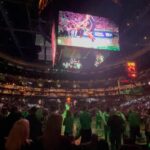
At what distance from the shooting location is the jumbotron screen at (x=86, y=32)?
10844 mm

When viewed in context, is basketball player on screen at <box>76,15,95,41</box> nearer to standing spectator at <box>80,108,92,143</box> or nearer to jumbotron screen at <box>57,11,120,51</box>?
jumbotron screen at <box>57,11,120,51</box>

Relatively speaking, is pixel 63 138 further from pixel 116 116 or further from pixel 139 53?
pixel 139 53

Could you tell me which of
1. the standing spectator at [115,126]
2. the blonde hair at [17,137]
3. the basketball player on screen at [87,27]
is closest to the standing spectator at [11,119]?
the blonde hair at [17,137]

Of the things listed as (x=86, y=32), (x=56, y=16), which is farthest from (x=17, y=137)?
(x=56, y=16)

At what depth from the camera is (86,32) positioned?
11023 mm

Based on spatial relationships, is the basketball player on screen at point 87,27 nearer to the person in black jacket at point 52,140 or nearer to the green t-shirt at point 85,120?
the green t-shirt at point 85,120

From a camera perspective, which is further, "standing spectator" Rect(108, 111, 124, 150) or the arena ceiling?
the arena ceiling

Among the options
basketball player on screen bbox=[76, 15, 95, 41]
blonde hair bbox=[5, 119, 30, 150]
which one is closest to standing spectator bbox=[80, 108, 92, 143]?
basketball player on screen bbox=[76, 15, 95, 41]

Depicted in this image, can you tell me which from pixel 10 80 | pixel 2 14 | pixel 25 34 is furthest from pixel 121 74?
pixel 2 14

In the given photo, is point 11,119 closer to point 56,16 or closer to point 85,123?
point 56,16

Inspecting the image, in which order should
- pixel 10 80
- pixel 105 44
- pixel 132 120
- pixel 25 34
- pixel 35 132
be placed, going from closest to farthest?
pixel 35 132
pixel 105 44
pixel 132 120
pixel 25 34
pixel 10 80

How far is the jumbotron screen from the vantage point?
1084 centimetres

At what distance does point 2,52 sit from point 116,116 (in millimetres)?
24571

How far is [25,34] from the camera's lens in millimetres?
20391
